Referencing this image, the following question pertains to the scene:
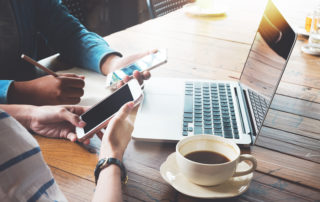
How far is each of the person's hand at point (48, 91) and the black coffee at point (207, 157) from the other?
45 centimetres

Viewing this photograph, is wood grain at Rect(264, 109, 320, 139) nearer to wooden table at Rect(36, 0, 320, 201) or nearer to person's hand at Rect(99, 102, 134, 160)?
wooden table at Rect(36, 0, 320, 201)

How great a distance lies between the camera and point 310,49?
1.21 metres

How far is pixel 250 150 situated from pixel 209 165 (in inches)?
8.3

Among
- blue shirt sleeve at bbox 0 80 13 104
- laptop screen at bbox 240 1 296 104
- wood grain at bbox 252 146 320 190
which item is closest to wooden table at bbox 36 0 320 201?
wood grain at bbox 252 146 320 190

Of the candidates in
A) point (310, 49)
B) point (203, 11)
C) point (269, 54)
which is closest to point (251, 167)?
point (269, 54)

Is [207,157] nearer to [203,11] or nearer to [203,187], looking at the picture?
[203,187]

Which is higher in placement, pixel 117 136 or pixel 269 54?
pixel 269 54

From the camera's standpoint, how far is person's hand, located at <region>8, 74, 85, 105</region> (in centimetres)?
87

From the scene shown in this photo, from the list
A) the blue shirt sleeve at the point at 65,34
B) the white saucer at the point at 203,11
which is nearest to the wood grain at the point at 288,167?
the blue shirt sleeve at the point at 65,34

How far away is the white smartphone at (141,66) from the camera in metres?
0.92

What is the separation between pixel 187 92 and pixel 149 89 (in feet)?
0.38

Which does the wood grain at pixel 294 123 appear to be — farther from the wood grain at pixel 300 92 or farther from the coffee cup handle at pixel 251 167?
the coffee cup handle at pixel 251 167

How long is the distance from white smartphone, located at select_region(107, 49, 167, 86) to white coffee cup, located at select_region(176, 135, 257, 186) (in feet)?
1.31

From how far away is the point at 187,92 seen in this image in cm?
85
